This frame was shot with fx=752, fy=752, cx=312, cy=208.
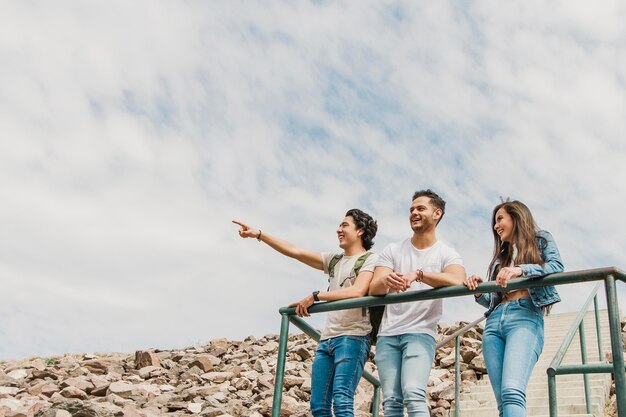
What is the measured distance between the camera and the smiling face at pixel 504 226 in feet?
12.9

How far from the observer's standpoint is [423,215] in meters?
4.05

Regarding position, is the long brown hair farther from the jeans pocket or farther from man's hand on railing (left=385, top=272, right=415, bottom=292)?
man's hand on railing (left=385, top=272, right=415, bottom=292)

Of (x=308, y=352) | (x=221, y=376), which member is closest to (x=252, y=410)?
(x=221, y=376)

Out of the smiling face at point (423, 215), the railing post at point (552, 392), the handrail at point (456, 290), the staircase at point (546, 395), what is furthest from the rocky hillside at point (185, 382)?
the smiling face at point (423, 215)

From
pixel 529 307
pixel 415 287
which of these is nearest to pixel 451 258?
pixel 415 287

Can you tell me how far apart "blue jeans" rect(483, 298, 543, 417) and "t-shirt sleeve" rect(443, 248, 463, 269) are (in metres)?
0.30

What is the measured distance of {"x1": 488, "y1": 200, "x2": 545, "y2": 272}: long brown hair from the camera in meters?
3.77

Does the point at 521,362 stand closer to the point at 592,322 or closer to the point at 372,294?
the point at 372,294

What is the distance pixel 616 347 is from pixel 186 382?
8684 mm

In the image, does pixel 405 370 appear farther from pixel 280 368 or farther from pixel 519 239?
pixel 519 239

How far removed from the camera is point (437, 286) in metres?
3.68

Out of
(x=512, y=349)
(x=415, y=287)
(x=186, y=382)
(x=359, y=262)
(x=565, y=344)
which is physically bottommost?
(x=512, y=349)

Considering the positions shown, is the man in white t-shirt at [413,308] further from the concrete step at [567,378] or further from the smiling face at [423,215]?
the concrete step at [567,378]

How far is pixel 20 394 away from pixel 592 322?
8.47 metres
